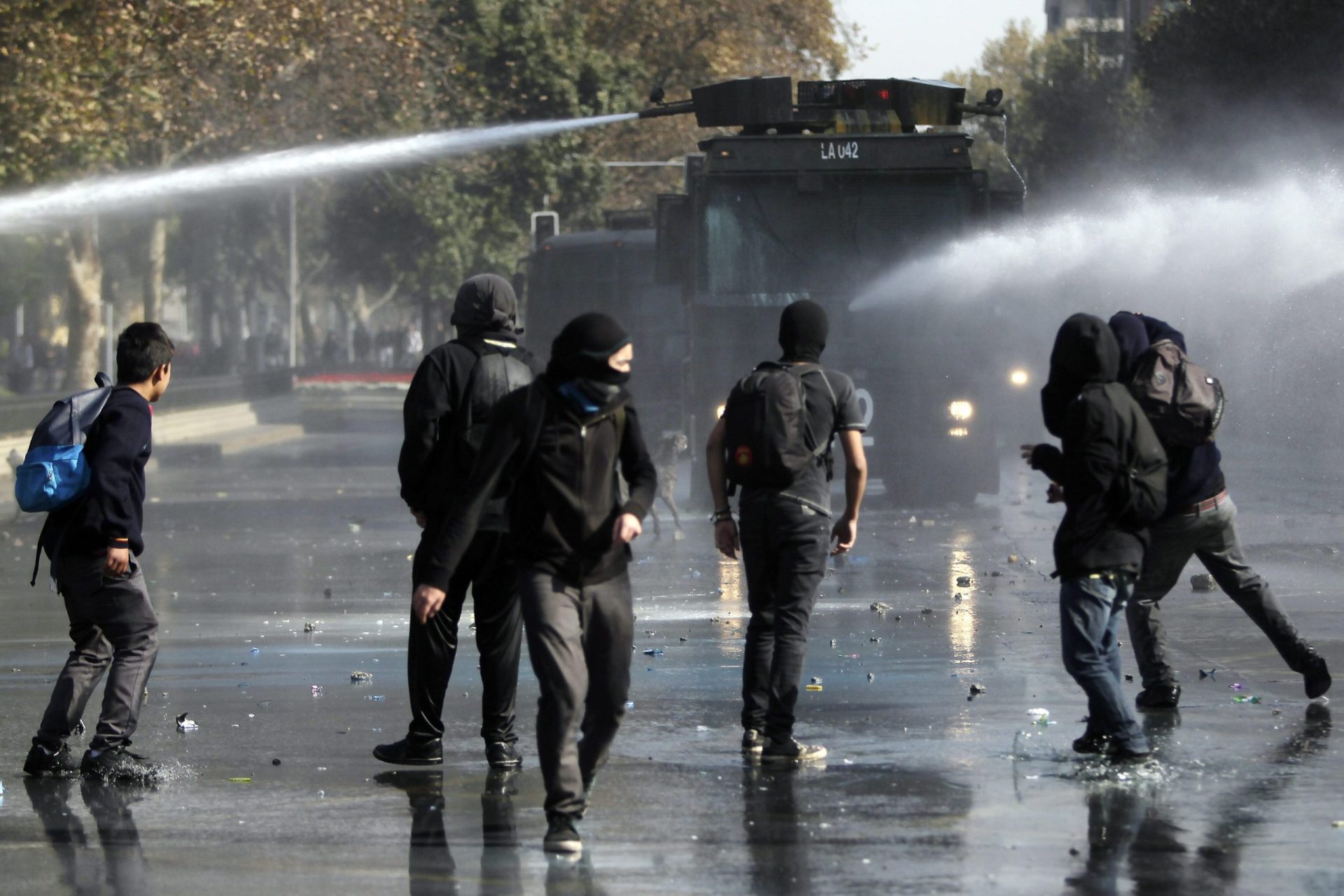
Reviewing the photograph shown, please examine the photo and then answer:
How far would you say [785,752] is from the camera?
7.01 metres

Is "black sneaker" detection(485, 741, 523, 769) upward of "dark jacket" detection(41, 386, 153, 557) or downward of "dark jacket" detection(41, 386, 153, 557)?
downward

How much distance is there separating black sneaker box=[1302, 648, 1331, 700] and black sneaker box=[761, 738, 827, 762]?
2182mm

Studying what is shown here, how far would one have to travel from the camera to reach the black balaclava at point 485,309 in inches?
275

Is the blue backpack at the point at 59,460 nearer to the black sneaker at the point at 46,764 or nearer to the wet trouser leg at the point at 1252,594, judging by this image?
the black sneaker at the point at 46,764

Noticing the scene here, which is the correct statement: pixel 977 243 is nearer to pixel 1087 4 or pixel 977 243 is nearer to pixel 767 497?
pixel 767 497

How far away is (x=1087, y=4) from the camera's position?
107 m

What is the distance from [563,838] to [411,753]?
1.44 m

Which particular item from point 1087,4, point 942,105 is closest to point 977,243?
point 942,105

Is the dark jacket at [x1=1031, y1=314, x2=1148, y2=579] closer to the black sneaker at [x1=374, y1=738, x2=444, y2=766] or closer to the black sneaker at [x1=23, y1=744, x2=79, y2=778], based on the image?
the black sneaker at [x1=374, y1=738, x2=444, y2=766]

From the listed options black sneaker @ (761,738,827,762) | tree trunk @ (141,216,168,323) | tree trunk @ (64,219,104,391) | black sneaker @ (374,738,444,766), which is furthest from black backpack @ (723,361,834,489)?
tree trunk @ (141,216,168,323)

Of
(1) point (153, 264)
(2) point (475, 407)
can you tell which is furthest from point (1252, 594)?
(1) point (153, 264)

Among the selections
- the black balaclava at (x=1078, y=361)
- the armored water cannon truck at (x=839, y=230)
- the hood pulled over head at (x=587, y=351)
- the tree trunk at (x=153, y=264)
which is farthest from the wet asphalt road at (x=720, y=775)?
the tree trunk at (x=153, y=264)

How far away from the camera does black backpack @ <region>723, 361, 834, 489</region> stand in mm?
7000

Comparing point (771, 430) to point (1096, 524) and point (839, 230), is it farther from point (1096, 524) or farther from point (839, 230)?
point (839, 230)
